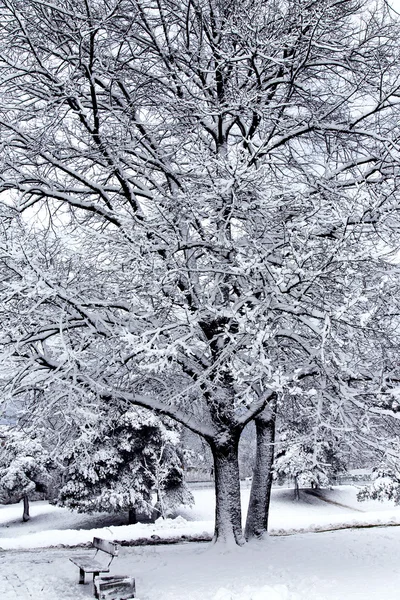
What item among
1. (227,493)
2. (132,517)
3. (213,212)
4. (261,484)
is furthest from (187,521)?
(213,212)

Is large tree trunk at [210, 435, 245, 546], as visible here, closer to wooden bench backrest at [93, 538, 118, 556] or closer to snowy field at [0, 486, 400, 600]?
snowy field at [0, 486, 400, 600]

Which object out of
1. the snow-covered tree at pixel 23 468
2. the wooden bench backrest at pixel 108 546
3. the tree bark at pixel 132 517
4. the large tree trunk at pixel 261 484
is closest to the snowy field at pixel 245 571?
the large tree trunk at pixel 261 484

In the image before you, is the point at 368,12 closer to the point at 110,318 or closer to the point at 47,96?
the point at 47,96

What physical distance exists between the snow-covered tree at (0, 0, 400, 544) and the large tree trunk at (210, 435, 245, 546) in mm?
24

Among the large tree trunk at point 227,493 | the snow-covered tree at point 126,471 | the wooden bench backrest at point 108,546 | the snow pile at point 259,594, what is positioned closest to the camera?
the snow pile at point 259,594

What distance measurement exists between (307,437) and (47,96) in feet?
21.0

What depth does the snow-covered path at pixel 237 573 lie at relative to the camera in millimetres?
6582

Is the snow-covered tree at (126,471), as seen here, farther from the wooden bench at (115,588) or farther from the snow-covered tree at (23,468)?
the wooden bench at (115,588)

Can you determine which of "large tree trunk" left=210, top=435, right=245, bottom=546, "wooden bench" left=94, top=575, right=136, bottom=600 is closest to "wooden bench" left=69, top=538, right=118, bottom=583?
"wooden bench" left=94, top=575, right=136, bottom=600

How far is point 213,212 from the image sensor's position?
7.24m

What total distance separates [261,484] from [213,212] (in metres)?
5.74

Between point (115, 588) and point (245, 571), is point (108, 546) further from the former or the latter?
point (245, 571)

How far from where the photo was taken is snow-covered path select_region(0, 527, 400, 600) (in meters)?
6.58

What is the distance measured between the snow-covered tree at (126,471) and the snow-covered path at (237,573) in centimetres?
1148
